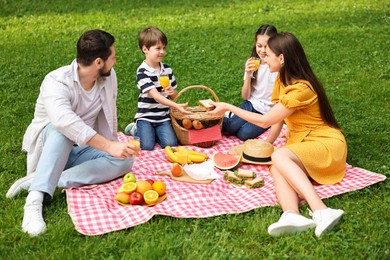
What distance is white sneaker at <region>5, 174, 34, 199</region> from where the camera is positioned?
171 inches

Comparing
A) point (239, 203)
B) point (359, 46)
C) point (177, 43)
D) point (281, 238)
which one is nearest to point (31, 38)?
point (177, 43)

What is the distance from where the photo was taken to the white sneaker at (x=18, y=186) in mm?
4332

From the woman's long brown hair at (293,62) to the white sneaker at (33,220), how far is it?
2.18m

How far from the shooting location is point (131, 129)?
19.3ft

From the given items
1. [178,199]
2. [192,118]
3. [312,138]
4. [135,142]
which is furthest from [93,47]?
[312,138]

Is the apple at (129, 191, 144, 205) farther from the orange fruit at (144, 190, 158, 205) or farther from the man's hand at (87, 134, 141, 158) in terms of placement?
the man's hand at (87, 134, 141, 158)

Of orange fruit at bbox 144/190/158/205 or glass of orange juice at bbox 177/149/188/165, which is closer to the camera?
orange fruit at bbox 144/190/158/205

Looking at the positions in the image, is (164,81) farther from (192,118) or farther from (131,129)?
(131,129)

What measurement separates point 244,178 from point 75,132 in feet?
4.96

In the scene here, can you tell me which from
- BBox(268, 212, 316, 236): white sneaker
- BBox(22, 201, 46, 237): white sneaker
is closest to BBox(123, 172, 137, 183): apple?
Result: BBox(22, 201, 46, 237): white sneaker

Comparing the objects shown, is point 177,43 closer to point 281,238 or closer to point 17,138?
point 17,138

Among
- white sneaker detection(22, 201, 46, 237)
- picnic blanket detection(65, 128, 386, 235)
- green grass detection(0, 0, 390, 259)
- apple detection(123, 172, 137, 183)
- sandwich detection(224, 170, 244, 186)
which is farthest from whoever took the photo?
sandwich detection(224, 170, 244, 186)

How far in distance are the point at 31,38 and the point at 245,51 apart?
11.8ft

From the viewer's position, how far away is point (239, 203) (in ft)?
14.2
